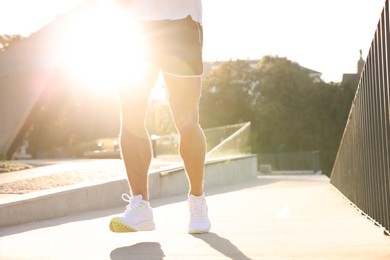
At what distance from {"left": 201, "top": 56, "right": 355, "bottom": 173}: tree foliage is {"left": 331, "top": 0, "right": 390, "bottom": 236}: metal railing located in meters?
39.9

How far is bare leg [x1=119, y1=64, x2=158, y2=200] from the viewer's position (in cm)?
375

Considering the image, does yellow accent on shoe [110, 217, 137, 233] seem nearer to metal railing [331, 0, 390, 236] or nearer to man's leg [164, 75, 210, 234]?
man's leg [164, 75, 210, 234]

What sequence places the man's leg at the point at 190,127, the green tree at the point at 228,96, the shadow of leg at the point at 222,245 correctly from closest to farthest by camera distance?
the shadow of leg at the point at 222,245 → the man's leg at the point at 190,127 → the green tree at the point at 228,96

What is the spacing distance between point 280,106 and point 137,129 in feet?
139

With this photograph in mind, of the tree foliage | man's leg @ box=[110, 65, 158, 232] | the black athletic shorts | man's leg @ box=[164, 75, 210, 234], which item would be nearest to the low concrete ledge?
man's leg @ box=[110, 65, 158, 232]

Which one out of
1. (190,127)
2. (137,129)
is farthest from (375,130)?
(137,129)

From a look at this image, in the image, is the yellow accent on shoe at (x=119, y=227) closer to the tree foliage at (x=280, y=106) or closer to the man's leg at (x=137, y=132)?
the man's leg at (x=137, y=132)

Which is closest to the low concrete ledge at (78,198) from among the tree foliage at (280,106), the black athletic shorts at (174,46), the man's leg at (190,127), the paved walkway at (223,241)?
the paved walkway at (223,241)

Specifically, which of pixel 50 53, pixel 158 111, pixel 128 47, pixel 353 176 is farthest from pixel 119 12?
pixel 158 111

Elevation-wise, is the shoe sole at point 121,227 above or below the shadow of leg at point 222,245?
above

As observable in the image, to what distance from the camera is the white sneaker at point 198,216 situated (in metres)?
3.56

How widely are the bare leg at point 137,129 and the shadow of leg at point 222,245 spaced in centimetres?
49

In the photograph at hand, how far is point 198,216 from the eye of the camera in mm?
3613

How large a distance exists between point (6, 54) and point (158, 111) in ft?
98.3
